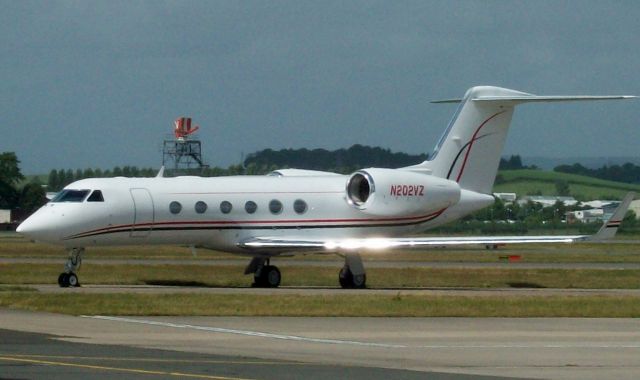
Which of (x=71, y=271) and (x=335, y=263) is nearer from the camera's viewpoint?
(x=71, y=271)

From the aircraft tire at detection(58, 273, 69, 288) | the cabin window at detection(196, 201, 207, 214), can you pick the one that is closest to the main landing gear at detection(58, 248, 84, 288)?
the aircraft tire at detection(58, 273, 69, 288)

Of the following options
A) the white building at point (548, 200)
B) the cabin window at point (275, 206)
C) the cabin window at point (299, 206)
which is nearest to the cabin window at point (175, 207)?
the cabin window at point (275, 206)

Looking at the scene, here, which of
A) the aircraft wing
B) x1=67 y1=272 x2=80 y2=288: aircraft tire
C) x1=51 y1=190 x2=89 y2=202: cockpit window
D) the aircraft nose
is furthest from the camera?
x1=51 y1=190 x2=89 y2=202: cockpit window

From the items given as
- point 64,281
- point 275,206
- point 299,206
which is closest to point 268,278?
point 275,206

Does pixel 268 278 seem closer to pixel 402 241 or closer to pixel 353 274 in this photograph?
pixel 353 274

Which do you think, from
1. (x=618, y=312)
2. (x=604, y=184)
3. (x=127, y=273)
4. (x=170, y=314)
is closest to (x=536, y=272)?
(x=127, y=273)

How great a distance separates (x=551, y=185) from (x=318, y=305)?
89.6 metres

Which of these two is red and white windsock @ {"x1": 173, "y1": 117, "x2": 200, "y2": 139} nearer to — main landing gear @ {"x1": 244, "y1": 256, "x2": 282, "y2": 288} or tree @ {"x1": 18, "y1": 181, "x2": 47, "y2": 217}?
tree @ {"x1": 18, "y1": 181, "x2": 47, "y2": 217}

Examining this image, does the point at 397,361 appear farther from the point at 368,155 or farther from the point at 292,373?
the point at 368,155

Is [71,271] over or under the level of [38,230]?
under

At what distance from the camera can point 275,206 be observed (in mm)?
36531

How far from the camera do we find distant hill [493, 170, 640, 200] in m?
108

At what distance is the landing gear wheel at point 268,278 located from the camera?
3566 centimetres

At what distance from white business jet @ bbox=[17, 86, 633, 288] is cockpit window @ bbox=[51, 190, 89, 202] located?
25 millimetres
